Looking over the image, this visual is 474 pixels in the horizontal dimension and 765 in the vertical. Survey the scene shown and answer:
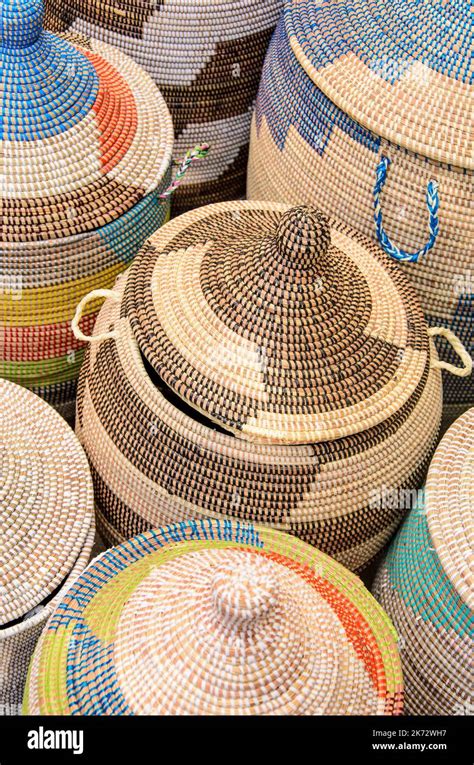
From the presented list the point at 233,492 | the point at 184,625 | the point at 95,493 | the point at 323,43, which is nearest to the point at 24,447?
the point at 95,493

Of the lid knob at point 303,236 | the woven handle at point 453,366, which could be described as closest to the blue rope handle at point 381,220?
the woven handle at point 453,366

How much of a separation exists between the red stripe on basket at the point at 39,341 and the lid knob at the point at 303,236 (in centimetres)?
41

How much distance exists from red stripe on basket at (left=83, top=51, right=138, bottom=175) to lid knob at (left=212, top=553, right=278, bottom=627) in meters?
0.71

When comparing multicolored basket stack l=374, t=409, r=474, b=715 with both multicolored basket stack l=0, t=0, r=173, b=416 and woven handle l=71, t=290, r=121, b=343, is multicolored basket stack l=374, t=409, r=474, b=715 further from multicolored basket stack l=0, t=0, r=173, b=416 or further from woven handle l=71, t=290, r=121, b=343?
multicolored basket stack l=0, t=0, r=173, b=416

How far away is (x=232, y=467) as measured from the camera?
1377mm

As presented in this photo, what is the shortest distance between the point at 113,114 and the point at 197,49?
0.27m

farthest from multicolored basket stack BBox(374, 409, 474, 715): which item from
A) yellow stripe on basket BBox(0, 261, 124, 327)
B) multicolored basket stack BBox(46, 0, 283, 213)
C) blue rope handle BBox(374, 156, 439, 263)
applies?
multicolored basket stack BBox(46, 0, 283, 213)

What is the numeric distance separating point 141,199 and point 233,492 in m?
0.48

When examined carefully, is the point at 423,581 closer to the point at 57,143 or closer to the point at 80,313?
the point at 80,313

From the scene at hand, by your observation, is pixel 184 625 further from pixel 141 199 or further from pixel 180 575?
pixel 141 199

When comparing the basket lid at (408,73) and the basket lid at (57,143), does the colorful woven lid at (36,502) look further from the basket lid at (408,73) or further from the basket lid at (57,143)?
the basket lid at (408,73)

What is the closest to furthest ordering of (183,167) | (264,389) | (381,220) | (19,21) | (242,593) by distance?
1. (242,593)
2. (264,389)
3. (19,21)
4. (381,220)
5. (183,167)

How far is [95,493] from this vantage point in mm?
1528

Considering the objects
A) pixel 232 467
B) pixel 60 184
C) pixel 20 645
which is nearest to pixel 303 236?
pixel 232 467
